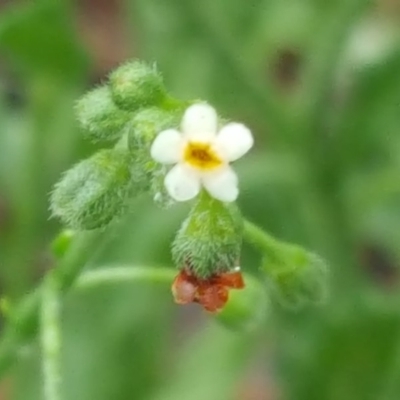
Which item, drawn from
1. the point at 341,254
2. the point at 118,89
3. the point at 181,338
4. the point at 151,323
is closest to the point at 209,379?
the point at 151,323

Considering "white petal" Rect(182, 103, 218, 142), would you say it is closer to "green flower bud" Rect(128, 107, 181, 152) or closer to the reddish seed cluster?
"green flower bud" Rect(128, 107, 181, 152)

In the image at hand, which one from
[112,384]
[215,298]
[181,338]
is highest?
[181,338]

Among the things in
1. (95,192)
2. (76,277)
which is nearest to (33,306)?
(76,277)

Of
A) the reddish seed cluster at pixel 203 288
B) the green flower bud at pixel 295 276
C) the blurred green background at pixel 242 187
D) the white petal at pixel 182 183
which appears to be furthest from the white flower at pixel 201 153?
the blurred green background at pixel 242 187

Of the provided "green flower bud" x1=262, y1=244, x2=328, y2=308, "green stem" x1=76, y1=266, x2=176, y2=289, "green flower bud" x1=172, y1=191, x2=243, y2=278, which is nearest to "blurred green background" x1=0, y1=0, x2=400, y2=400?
"green stem" x1=76, y1=266, x2=176, y2=289

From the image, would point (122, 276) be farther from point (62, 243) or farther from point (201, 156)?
point (201, 156)

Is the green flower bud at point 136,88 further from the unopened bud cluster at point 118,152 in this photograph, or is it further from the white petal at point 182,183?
the white petal at point 182,183

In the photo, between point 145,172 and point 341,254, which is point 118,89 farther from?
point 341,254
